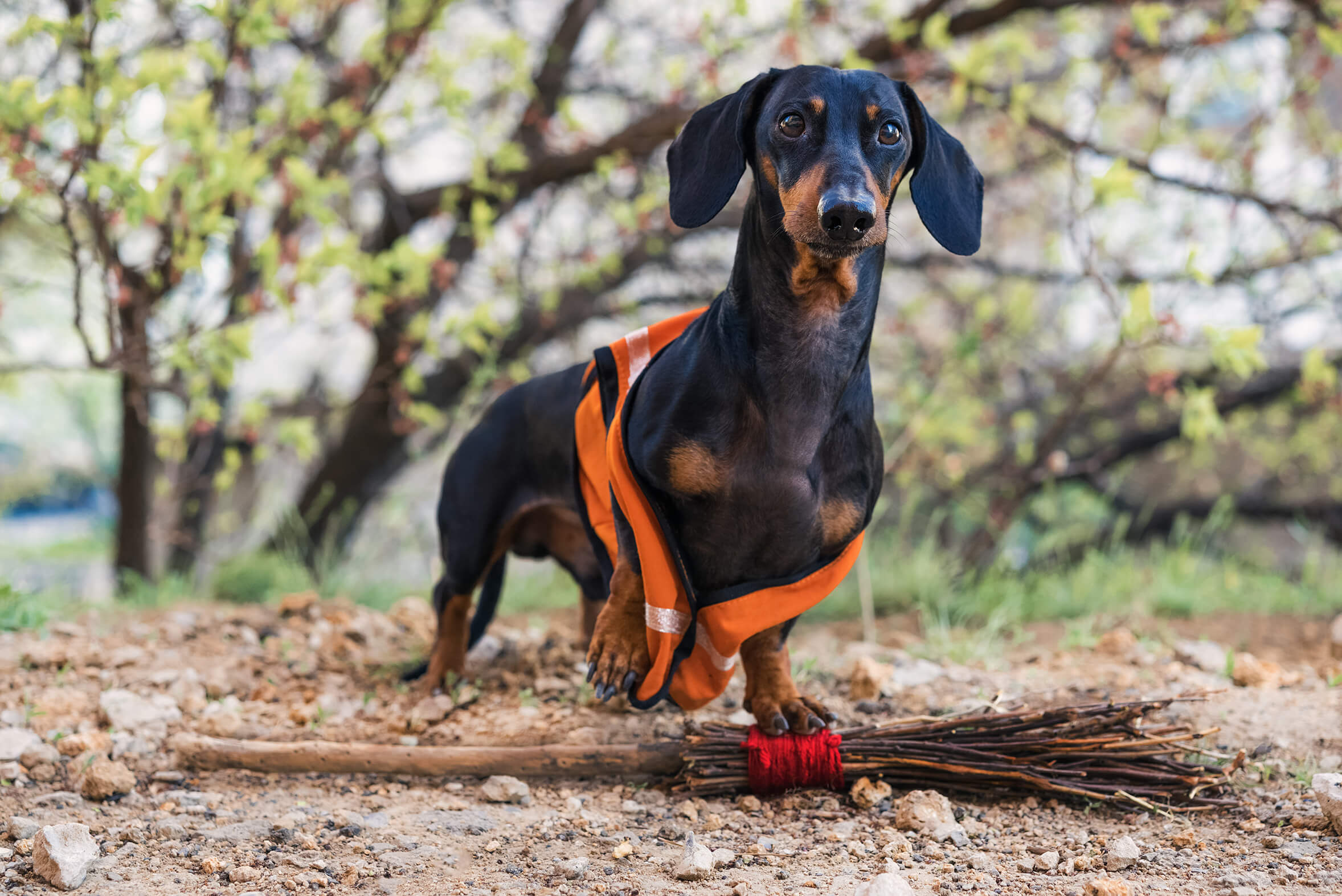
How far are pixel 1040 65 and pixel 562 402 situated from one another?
5608 mm

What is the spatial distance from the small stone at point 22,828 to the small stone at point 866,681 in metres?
2.03

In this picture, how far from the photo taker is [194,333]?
3.87m

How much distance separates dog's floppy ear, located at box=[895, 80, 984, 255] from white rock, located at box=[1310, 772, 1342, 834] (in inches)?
51.2

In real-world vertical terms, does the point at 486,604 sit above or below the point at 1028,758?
above

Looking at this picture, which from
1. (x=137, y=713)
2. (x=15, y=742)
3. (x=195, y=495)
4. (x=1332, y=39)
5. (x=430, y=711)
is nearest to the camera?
(x=15, y=742)

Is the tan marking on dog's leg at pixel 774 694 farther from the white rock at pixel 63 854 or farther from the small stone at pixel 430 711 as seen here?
the white rock at pixel 63 854

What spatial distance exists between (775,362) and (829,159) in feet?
1.41

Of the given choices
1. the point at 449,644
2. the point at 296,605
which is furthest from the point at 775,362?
the point at 296,605

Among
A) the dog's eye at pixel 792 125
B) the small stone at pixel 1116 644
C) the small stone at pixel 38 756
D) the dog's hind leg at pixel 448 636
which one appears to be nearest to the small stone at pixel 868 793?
the dog's hind leg at pixel 448 636

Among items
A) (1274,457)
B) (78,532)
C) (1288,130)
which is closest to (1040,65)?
(1288,130)

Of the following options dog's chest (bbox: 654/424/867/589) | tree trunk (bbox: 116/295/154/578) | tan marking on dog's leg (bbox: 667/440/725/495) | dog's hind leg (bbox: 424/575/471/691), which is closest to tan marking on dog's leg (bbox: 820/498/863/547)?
dog's chest (bbox: 654/424/867/589)

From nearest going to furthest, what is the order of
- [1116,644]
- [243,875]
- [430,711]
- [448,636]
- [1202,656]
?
1. [243,875]
2. [430,711]
3. [448,636]
4. [1202,656]
5. [1116,644]

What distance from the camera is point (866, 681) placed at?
9.84 ft

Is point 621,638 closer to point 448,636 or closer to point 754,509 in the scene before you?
point 754,509
